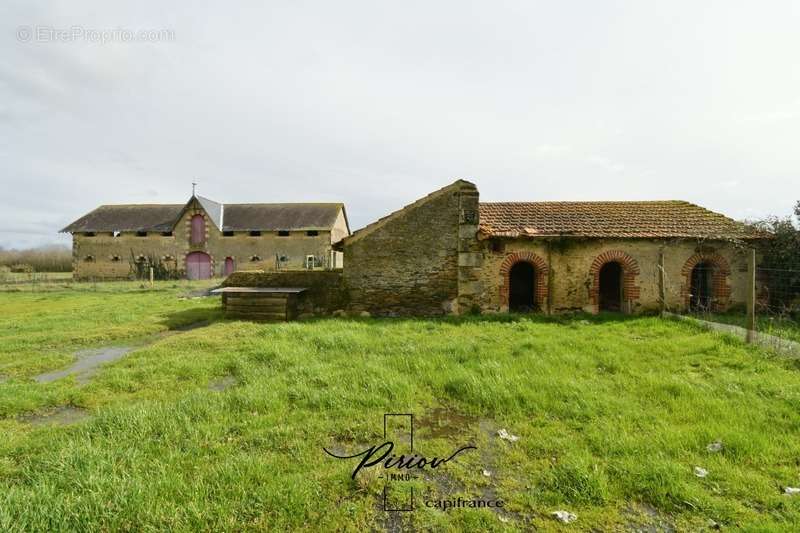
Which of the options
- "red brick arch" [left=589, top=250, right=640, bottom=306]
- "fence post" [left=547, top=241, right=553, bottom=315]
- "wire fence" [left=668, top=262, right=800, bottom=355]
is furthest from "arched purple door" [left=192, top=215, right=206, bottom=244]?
"wire fence" [left=668, top=262, right=800, bottom=355]

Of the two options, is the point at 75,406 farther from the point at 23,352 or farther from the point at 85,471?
the point at 23,352

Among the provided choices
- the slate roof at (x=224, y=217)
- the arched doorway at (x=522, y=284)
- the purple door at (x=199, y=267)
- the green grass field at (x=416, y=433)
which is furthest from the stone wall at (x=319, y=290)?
the purple door at (x=199, y=267)

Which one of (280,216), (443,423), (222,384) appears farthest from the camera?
(280,216)

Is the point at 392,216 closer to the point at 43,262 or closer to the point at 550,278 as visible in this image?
the point at 550,278

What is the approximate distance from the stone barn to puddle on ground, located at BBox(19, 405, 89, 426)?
686 cm

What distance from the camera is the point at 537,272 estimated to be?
10.3m

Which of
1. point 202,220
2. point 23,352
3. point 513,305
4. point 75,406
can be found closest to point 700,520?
point 75,406

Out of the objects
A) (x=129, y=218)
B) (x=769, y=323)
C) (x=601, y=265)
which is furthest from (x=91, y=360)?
(x=129, y=218)

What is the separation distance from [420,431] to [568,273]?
27.0ft

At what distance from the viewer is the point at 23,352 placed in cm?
725

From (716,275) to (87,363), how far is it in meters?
16.4

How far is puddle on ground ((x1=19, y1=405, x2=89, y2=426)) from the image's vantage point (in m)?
4.21

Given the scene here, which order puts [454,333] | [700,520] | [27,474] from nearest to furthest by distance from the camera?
[700,520] → [27,474] → [454,333]

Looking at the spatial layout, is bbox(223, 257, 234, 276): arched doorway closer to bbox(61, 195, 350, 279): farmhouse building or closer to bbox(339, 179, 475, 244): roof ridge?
bbox(61, 195, 350, 279): farmhouse building
